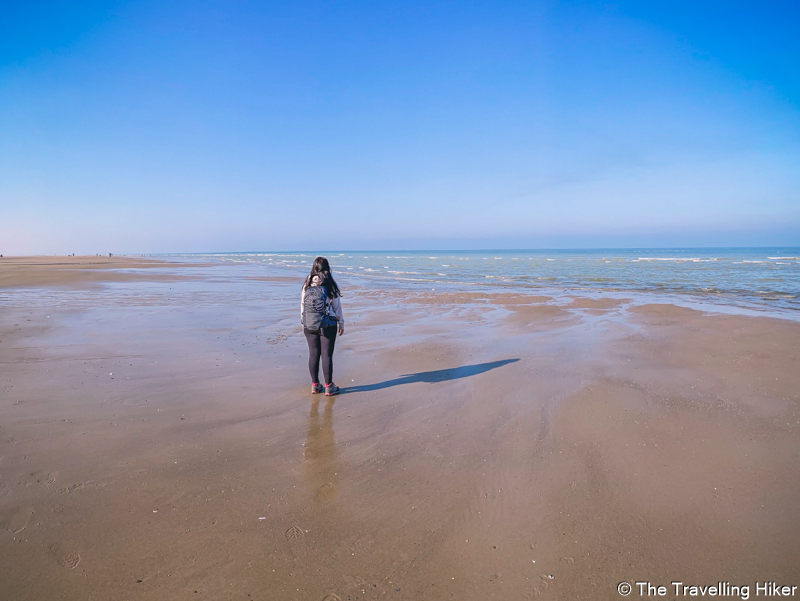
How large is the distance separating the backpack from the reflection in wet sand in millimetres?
1189

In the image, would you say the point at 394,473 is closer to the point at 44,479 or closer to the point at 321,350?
the point at 321,350

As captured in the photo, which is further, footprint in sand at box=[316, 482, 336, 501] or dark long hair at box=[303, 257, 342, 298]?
dark long hair at box=[303, 257, 342, 298]

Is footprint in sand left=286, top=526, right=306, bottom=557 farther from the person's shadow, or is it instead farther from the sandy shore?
the person's shadow

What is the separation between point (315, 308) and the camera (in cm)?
579

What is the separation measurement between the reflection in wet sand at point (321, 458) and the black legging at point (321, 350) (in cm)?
67

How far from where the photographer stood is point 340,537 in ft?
9.41

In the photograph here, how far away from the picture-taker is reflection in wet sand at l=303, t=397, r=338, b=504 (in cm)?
341

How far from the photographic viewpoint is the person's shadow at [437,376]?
6129mm

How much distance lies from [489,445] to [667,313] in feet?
38.2

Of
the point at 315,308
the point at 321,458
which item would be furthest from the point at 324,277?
the point at 321,458

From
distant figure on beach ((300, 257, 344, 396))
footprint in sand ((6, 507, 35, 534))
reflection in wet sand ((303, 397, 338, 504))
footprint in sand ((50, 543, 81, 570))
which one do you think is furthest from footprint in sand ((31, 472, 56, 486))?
distant figure on beach ((300, 257, 344, 396))

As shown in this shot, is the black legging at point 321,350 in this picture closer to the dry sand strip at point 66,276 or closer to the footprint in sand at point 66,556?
the footprint in sand at point 66,556

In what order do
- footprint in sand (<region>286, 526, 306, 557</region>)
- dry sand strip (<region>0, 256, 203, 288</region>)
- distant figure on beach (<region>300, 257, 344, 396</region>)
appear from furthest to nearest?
dry sand strip (<region>0, 256, 203, 288</region>), distant figure on beach (<region>300, 257, 344, 396</region>), footprint in sand (<region>286, 526, 306, 557</region>)

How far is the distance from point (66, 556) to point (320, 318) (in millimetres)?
3586
